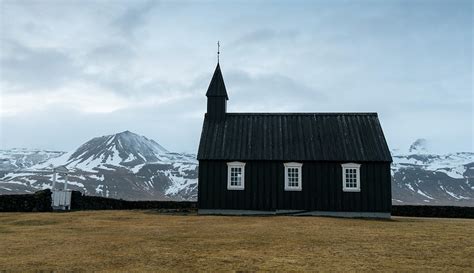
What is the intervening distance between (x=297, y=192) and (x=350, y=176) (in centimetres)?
392

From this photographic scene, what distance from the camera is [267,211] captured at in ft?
103

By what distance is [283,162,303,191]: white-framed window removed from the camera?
104 ft

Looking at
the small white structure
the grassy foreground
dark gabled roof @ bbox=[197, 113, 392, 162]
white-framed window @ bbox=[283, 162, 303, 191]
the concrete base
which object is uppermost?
dark gabled roof @ bbox=[197, 113, 392, 162]

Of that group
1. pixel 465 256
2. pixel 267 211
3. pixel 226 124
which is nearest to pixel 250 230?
Answer: pixel 465 256

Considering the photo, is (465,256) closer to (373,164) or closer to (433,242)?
(433,242)

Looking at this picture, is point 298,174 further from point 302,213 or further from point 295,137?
point 295,137

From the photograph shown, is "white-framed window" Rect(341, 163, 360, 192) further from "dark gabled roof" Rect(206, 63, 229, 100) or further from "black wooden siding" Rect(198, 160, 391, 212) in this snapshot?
"dark gabled roof" Rect(206, 63, 229, 100)

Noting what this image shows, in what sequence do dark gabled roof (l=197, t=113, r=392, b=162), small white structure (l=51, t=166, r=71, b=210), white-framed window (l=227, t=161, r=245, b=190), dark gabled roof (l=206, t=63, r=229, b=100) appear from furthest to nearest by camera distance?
dark gabled roof (l=206, t=63, r=229, b=100)
small white structure (l=51, t=166, r=71, b=210)
dark gabled roof (l=197, t=113, r=392, b=162)
white-framed window (l=227, t=161, r=245, b=190)

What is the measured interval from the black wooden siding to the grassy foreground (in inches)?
401

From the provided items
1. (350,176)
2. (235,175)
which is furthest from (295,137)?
(235,175)

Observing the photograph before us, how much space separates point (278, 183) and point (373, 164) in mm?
6821

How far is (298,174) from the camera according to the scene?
3189 cm

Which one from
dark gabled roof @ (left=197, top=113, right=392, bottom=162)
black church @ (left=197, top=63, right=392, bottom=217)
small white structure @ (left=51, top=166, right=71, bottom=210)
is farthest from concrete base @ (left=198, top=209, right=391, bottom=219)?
small white structure @ (left=51, top=166, right=71, bottom=210)

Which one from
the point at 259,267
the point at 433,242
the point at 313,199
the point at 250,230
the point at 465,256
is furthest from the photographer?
the point at 313,199
